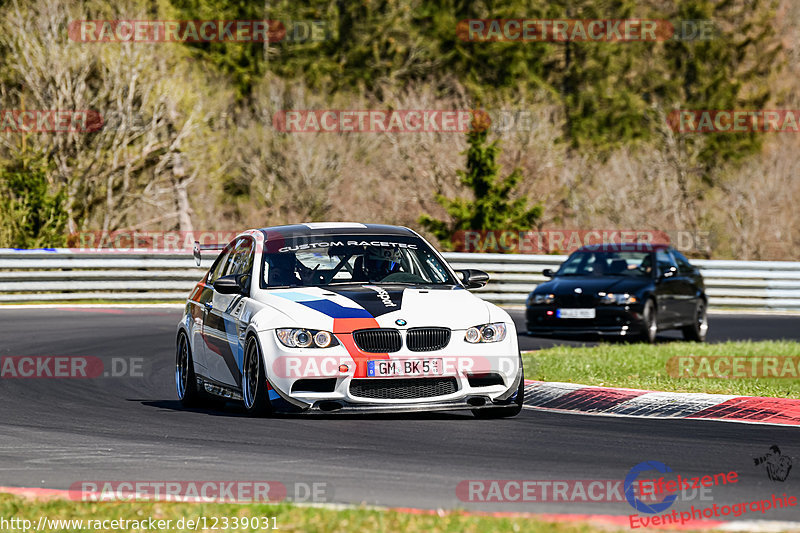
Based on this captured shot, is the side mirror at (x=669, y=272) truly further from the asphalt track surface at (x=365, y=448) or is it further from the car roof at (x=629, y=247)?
the asphalt track surface at (x=365, y=448)

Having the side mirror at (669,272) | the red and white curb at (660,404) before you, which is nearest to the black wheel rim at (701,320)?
the side mirror at (669,272)

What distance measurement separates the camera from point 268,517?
6.30 m

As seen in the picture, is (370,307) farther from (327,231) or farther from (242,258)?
(242,258)

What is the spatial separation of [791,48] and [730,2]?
4085 millimetres

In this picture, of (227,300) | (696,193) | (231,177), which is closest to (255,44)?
(231,177)

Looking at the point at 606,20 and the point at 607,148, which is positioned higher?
the point at 606,20

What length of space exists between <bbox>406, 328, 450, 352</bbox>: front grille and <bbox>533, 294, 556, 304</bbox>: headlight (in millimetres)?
10460

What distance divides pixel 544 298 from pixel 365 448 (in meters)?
12.1

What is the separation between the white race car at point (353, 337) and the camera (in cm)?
1013

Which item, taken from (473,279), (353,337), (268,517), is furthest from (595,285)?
(268,517)

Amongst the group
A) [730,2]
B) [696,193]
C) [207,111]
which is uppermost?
[730,2]

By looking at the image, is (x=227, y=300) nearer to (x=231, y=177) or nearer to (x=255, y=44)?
(x=231, y=177)

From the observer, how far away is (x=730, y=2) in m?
63.7

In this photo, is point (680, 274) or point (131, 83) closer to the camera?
point (680, 274)
